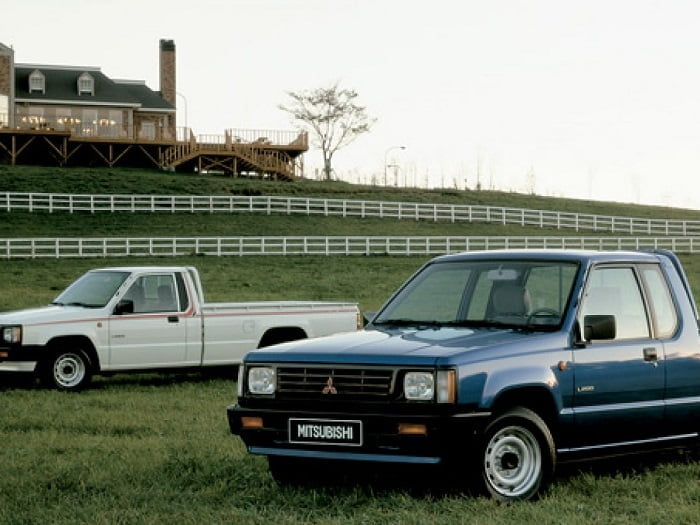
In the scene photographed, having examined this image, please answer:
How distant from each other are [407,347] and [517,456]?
1038mm

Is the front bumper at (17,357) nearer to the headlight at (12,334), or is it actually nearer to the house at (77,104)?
the headlight at (12,334)

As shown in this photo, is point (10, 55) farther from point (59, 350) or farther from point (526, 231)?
point (59, 350)

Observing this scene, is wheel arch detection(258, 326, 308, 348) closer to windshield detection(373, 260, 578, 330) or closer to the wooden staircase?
windshield detection(373, 260, 578, 330)

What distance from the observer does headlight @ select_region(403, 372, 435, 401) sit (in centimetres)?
816

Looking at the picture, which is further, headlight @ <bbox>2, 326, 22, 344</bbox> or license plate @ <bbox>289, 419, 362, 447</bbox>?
headlight @ <bbox>2, 326, 22, 344</bbox>

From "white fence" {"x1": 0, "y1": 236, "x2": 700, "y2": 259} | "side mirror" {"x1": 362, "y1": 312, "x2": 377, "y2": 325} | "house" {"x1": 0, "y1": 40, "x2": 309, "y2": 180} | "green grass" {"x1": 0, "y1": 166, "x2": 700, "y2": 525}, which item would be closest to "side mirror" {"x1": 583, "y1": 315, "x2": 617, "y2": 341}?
"green grass" {"x1": 0, "y1": 166, "x2": 700, "y2": 525}

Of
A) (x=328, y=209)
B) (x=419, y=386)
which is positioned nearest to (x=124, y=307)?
(x=419, y=386)

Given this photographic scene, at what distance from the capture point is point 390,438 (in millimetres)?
8250

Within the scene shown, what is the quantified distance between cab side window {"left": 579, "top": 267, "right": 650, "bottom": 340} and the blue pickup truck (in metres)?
0.01

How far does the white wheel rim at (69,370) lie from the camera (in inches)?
660

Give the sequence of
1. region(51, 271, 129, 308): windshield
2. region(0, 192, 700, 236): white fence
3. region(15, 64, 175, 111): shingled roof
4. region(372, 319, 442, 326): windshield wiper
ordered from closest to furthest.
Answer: region(372, 319, 442, 326): windshield wiper → region(51, 271, 129, 308): windshield → region(0, 192, 700, 236): white fence → region(15, 64, 175, 111): shingled roof

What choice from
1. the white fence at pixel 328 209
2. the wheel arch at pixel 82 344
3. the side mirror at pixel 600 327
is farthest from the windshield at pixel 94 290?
the white fence at pixel 328 209

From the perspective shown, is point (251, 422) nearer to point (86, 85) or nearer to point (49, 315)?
point (49, 315)

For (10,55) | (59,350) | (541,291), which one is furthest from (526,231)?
(541,291)
